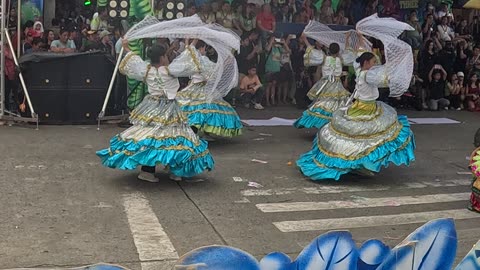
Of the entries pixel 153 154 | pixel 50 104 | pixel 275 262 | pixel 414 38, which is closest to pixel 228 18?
pixel 414 38

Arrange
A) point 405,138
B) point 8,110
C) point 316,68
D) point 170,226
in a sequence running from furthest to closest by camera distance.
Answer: point 316,68, point 8,110, point 405,138, point 170,226

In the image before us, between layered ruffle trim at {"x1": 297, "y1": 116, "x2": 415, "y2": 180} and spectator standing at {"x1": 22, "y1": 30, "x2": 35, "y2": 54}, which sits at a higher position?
spectator standing at {"x1": 22, "y1": 30, "x2": 35, "y2": 54}

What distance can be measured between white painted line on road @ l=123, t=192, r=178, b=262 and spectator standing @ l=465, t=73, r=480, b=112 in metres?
9.64

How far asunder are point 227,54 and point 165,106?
1080mm

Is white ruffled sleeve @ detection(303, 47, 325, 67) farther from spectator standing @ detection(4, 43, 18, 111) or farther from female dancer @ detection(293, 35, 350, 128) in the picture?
spectator standing @ detection(4, 43, 18, 111)

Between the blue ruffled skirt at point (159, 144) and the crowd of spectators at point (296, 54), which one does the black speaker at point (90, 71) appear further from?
the blue ruffled skirt at point (159, 144)

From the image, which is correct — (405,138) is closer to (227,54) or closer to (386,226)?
(386,226)

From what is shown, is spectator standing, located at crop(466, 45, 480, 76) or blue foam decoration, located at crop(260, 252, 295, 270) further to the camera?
spectator standing, located at crop(466, 45, 480, 76)

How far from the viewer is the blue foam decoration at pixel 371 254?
2693 millimetres

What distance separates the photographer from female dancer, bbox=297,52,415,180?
720cm

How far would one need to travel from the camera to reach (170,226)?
5684 millimetres

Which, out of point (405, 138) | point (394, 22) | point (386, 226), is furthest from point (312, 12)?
point (386, 226)

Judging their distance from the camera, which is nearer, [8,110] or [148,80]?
[148,80]

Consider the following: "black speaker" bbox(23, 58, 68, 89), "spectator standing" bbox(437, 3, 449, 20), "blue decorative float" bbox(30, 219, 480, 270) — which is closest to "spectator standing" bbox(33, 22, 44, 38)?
"black speaker" bbox(23, 58, 68, 89)
